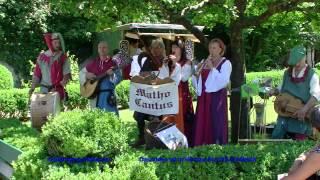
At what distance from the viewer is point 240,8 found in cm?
780

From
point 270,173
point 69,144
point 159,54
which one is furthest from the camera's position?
point 159,54

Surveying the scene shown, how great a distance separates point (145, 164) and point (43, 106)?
341 centimetres

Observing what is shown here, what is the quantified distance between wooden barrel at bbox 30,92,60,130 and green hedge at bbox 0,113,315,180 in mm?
2578

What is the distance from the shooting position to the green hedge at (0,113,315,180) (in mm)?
4102

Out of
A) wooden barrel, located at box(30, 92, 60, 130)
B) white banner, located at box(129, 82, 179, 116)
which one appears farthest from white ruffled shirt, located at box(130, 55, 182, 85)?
wooden barrel, located at box(30, 92, 60, 130)

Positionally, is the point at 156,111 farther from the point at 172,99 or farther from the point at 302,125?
the point at 302,125

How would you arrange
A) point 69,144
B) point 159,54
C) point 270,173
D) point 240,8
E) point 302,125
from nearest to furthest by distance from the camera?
point 69,144, point 270,173, point 302,125, point 159,54, point 240,8

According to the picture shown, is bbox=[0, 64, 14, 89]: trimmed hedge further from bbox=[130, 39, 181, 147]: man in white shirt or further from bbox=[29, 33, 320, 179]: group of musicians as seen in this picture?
bbox=[130, 39, 181, 147]: man in white shirt

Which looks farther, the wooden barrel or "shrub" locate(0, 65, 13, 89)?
"shrub" locate(0, 65, 13, 89)

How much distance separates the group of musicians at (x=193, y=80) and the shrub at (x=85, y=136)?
7.79ft

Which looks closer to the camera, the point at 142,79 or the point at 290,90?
the point at 290,90

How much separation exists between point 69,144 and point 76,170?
0.75ft

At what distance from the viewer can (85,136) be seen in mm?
4148

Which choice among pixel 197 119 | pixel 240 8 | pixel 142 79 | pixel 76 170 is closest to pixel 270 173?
pixel 76 170
